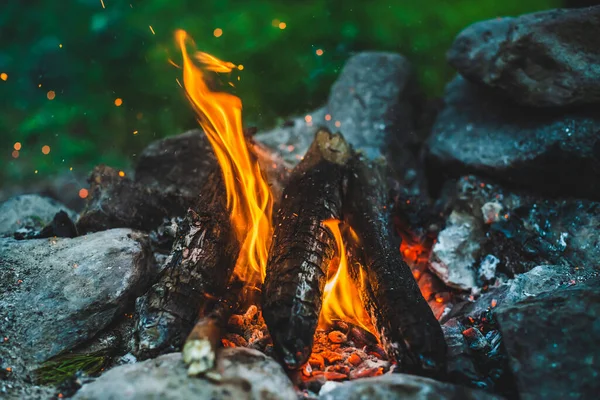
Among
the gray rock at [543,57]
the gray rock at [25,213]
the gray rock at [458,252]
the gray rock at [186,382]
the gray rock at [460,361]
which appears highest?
the gray rock at [543,57]

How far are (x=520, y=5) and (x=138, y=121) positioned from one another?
192 inches

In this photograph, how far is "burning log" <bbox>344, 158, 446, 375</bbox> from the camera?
2312 millimetres

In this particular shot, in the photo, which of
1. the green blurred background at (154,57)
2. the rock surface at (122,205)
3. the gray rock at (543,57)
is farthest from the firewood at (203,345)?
the green blurred background at (154,57)

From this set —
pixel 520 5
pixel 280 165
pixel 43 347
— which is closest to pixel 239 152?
pixel 280 165

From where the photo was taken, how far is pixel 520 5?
212 inches

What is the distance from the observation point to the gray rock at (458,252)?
348 centimetres

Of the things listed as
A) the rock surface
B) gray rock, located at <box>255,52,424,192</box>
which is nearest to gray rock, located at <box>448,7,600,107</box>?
gray rock, located at <box>255,52,424,192</box>

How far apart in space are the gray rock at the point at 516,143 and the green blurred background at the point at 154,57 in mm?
1247

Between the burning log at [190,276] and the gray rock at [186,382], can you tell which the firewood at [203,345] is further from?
the burning log at [190,276]

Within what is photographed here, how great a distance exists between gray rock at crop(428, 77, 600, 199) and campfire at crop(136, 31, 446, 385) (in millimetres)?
975

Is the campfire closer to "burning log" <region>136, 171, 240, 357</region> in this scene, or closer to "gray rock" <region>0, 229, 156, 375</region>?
"burning log" <region>136, 171, 240, 357</region>

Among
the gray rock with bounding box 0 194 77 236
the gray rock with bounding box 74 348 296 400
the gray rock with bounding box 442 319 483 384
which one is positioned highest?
the gray rock with bounding box 0 194 77 236

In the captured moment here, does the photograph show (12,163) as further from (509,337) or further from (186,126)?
(509,337)

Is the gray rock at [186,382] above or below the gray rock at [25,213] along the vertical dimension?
below
